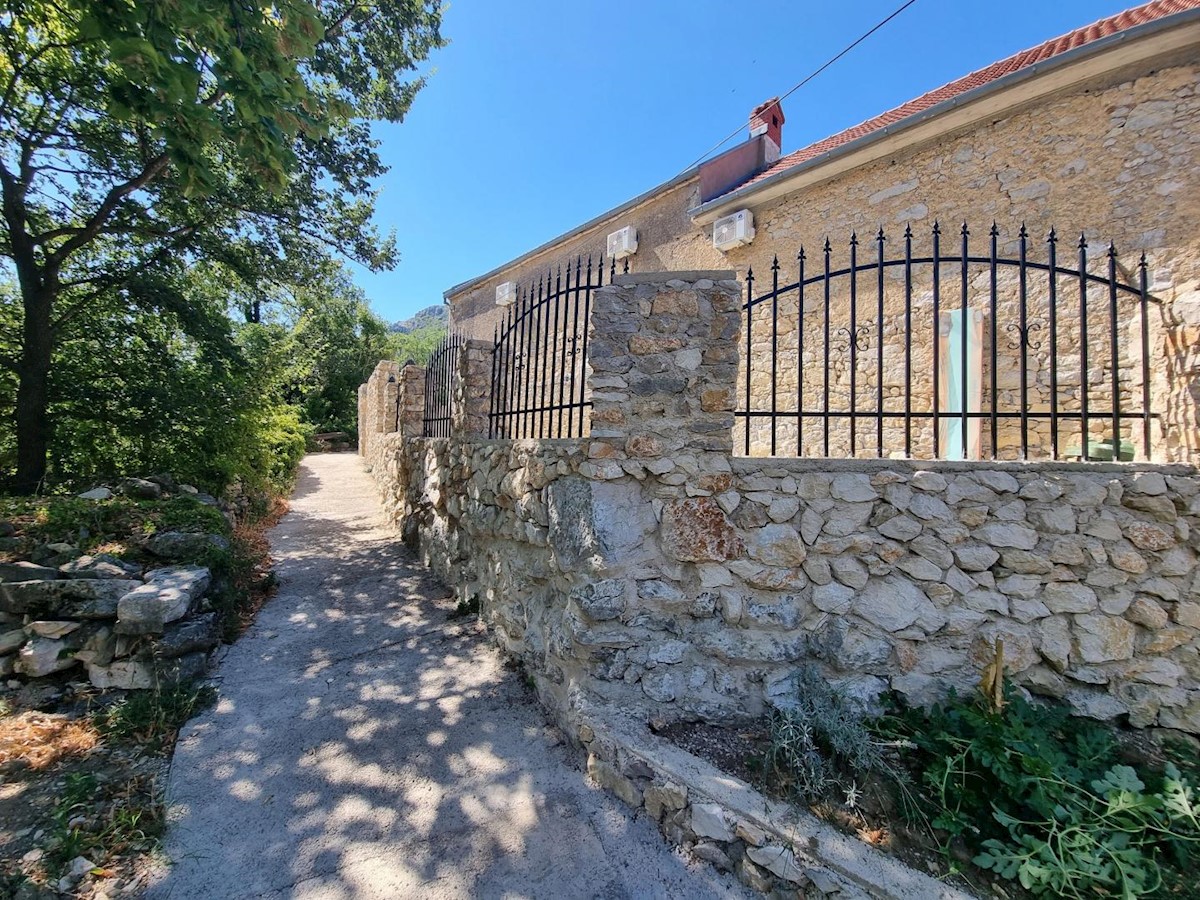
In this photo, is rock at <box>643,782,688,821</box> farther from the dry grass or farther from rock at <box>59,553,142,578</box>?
rock at <box>59,553,142,578</box>

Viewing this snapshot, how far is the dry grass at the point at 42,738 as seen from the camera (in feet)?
8.11

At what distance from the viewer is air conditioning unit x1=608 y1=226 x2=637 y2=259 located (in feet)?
29.9

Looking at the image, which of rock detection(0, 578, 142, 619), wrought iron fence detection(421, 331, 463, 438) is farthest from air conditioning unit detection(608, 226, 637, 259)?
rock detection(0, 578, 142, 619)

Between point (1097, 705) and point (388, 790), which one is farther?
point (1097, 705)

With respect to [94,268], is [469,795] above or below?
below

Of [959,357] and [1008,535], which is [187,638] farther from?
[959,357]

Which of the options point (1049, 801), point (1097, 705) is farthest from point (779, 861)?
point (1097, 705)

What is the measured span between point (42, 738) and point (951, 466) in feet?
16.6

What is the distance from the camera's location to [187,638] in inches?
124

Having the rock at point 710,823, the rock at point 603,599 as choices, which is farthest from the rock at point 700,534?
the rock at point 710,823

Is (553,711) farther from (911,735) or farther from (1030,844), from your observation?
(1030,844)

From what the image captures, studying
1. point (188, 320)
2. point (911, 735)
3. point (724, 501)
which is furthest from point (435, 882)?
point (188, 320)

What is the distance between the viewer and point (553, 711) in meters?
2.95

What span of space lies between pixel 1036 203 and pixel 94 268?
10445 millimetres
